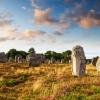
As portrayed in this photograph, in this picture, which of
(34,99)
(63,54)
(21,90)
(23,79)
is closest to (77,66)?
(23,79)

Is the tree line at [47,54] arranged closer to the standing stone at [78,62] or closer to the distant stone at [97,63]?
the distant stone at [97,63]

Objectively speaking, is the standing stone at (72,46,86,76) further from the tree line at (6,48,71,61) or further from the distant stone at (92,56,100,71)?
the tree line at (6,48,71,61)

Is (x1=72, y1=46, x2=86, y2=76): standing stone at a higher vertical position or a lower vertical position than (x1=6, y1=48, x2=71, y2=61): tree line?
lower

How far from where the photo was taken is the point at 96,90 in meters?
25.4

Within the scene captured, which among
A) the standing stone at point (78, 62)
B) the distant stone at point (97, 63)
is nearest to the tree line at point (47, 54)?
the distant stone at point (97, 63)

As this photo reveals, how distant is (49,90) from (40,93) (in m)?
0.86

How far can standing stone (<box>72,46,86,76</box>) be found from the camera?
3838 cm

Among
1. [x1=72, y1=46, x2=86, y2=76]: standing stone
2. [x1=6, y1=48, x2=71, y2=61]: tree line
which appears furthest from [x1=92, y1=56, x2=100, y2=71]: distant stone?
[x1=6, y1=48, x2=71, y2=61]: tree line

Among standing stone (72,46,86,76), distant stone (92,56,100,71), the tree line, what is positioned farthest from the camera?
the tree line

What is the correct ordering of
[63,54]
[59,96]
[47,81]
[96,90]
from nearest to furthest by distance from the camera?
[59,96], [96,90], [47,81], [63,54]

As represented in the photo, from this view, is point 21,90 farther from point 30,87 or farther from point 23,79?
point 23,79

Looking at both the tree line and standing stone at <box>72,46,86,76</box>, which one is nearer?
standing stone at <box>72,46,86,76</box>

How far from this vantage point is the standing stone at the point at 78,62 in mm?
38375

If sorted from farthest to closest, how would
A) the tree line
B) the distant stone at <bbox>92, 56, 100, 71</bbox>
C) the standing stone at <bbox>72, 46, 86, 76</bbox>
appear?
the tree line, the distant stone at <bbox>92, 56, 100, 71</bbox>, the standing stone at <bbox>72, 46, 86, 76</bbox>
